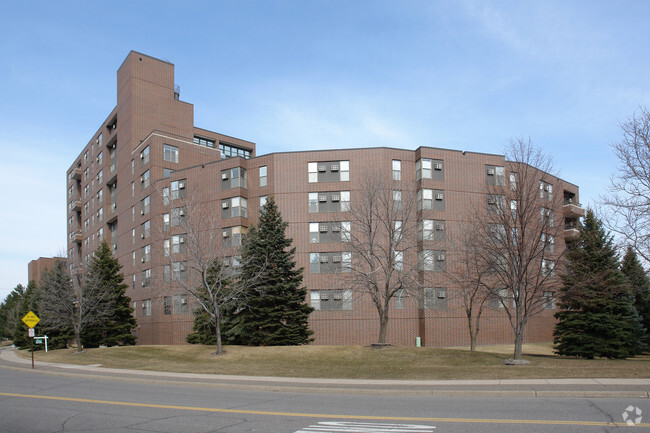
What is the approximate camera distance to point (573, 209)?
51.1m

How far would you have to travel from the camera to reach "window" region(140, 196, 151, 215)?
5028 centimetres

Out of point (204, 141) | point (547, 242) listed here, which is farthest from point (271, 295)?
point (204, 141)

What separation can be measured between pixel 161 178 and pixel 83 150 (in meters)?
29.6

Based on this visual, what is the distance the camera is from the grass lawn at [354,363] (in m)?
17.7

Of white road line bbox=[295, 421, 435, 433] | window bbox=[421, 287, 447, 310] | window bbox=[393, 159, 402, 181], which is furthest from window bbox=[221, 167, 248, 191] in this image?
white road line bbox=[295, 421, 435, 433]

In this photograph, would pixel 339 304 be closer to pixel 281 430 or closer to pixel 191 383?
pixel 191 383

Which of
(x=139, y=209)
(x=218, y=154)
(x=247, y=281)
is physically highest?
(x=218, y=154)

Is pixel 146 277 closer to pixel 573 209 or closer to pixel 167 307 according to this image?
pixel 167 307

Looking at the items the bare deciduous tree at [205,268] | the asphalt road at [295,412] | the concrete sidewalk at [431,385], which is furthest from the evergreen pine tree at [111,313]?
the asphalt road at [295,412]

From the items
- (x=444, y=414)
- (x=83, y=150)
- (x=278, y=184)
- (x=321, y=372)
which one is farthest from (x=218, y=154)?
(x=444, y=414)

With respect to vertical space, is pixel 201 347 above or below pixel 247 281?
below

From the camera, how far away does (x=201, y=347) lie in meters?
30.0

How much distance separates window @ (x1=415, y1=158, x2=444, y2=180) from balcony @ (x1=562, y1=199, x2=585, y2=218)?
1630 centimetres

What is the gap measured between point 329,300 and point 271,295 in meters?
10.3
